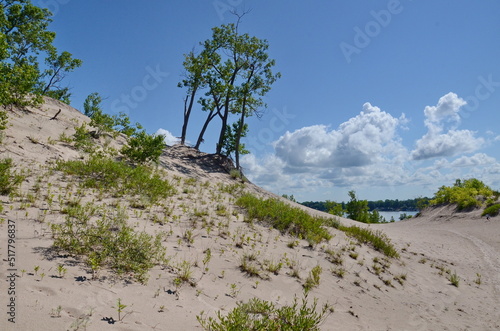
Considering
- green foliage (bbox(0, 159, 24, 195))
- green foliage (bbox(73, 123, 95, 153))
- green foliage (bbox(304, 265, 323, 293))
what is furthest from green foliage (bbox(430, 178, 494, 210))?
green foliage (bbox(0, 159, 24, 195))

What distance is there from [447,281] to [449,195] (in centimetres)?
1844

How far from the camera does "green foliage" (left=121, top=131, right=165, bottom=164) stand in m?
15.3

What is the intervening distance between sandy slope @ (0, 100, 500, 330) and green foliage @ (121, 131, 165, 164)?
2700 millimetres

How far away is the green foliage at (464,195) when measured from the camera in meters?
21.9

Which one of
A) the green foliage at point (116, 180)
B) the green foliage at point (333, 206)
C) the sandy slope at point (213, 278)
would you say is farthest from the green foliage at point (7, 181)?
the green foliage at point (333, 206)

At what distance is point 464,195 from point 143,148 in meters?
23.6

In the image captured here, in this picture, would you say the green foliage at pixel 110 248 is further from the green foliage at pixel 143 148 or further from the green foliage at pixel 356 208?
the green foliage at pixel 356 208

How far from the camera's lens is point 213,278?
5.47m

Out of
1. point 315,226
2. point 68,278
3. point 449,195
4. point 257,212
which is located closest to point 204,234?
point 257,212

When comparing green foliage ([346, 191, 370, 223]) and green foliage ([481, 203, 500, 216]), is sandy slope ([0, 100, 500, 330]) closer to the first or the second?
green foliage ([481, 203, 500, 216])

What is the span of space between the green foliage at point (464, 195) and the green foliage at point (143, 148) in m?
22.4

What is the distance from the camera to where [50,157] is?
11805 mm

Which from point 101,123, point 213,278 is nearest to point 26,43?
point 101,123

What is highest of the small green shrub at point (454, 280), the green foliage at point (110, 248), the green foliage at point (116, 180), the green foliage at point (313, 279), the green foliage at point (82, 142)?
the green foliage at point (82, 142)
